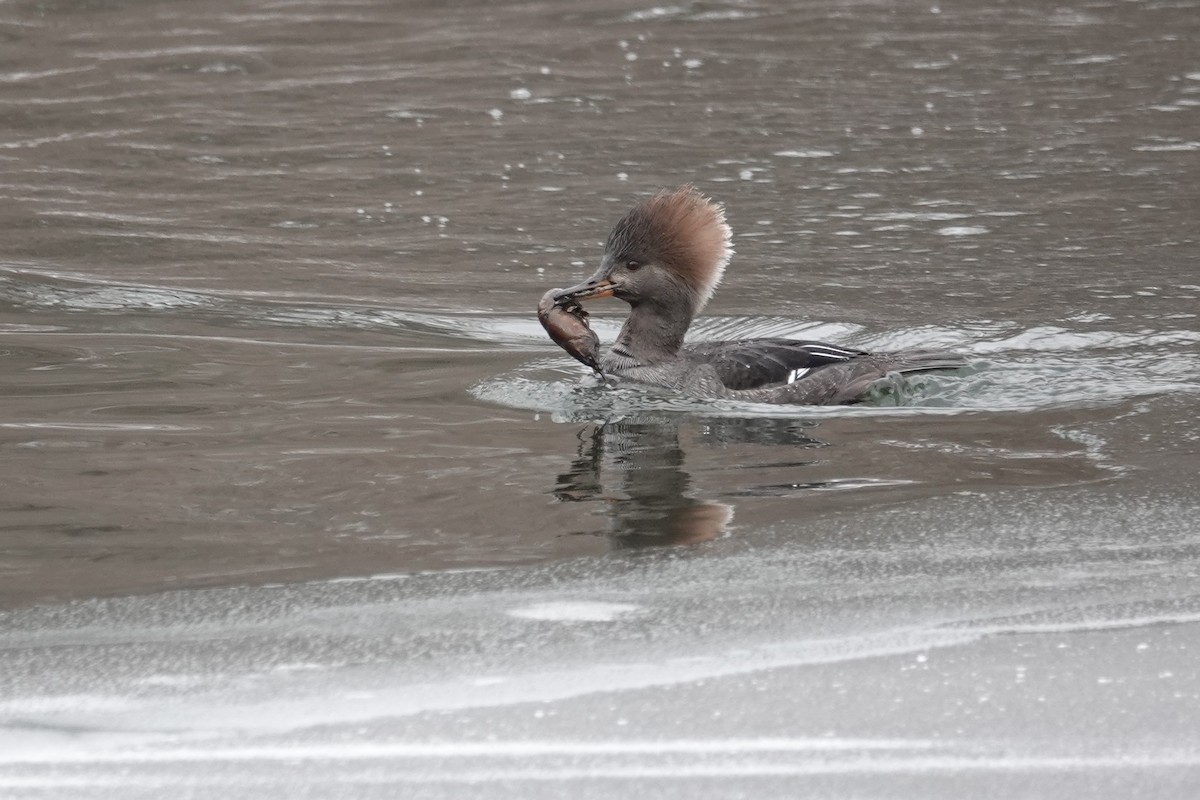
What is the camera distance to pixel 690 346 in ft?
24.5

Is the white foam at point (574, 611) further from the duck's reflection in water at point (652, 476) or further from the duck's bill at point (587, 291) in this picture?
the duck's bill at point (587, 291)

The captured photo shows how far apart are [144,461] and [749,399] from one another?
2.45 m

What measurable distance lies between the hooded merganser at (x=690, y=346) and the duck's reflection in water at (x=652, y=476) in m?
0.35

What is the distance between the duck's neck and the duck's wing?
1.03 ft

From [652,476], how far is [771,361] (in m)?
1.38

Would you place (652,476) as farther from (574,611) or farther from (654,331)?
(654,331)

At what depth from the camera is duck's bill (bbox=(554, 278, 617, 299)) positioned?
22.7 feet

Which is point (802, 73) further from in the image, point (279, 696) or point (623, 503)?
point (279, 696)

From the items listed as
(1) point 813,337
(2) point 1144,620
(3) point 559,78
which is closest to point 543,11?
(3) point 559,78

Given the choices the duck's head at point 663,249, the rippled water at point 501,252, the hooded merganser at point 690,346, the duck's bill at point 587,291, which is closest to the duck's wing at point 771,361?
the hooded merganser at point 690,346

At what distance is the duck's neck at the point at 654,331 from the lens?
7242 millimetres

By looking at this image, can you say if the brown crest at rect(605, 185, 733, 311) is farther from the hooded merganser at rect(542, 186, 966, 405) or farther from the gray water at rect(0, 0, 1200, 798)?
the gray water at rect(0, 0, 1200, 798)

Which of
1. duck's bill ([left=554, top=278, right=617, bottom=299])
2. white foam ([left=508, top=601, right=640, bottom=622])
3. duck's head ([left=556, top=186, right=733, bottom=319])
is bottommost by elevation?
white foam ([left=508, top=601, right=640, bottom=622])

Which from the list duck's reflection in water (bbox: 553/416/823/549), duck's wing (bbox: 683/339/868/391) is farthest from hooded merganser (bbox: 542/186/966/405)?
duck's reflection in water (bbox: 553/416/823/549)
